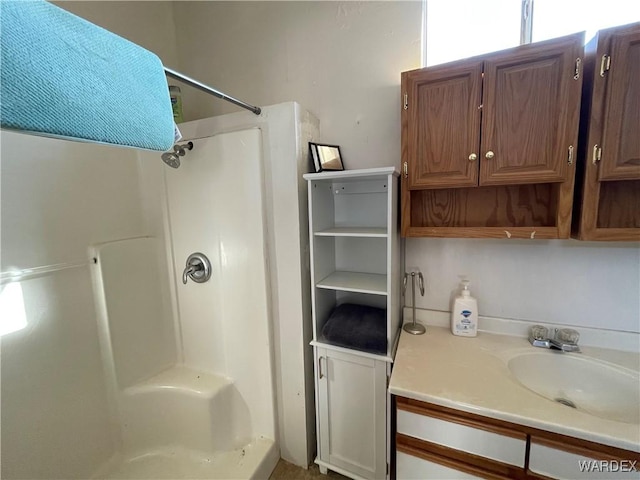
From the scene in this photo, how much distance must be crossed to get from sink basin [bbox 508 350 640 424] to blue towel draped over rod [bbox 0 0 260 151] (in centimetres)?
156

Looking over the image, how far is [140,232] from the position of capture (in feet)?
5.40

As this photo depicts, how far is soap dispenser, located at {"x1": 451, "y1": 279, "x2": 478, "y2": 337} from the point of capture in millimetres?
1217

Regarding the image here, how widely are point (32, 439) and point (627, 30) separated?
2753mm

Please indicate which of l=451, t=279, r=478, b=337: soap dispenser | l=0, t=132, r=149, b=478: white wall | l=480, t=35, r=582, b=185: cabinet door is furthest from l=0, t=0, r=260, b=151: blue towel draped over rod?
l=451, t=279, r=478, b=337: soap dispenser

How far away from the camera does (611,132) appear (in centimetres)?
85

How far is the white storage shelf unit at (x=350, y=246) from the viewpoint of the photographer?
1.18 m

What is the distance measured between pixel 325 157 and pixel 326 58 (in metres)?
0.58

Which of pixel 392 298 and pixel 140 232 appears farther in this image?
pixel 140 232

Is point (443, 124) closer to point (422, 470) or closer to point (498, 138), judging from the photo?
point (498, 138)

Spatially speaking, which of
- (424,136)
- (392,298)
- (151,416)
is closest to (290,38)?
(424,136)

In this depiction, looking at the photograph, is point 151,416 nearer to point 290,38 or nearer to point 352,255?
point 352,255

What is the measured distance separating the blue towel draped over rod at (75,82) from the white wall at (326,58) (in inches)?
36.2

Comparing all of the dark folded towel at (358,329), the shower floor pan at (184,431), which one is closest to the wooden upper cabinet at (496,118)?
the dark folded towel at (358,329)

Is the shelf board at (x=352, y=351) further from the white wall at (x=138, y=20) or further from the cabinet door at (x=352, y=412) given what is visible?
the white wall at (x=138, y=20)
